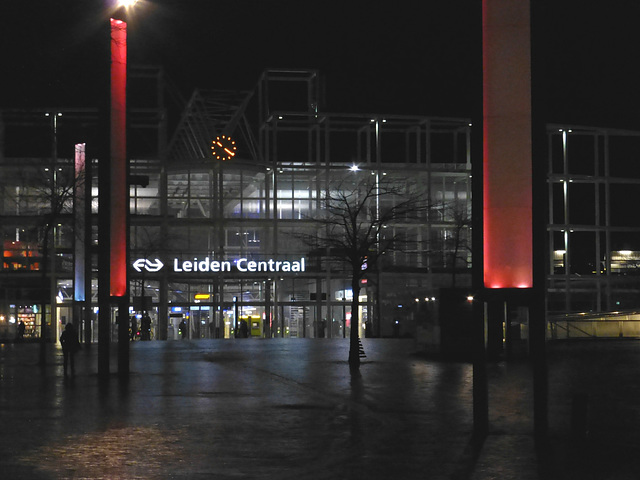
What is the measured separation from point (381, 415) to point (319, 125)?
4612cm

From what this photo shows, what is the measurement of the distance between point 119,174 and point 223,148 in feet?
111

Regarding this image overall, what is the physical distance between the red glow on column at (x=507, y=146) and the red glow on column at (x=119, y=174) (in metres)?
12.8

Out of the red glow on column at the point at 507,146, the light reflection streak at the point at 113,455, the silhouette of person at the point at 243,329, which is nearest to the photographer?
the light reflection streak at the point at 113,455

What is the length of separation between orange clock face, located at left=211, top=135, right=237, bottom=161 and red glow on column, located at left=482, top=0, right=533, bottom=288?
45.1 m

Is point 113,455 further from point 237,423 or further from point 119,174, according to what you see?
point 119,174

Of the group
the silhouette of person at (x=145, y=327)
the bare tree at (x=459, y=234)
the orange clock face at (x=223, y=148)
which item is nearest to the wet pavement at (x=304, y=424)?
the silhouette of person at (x=145, y=327)

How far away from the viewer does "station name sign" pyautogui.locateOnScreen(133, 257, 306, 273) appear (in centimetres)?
5859

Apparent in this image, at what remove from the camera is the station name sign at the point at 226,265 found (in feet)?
192

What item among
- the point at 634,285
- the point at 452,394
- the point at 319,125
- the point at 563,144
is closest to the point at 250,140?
the point at 319,125

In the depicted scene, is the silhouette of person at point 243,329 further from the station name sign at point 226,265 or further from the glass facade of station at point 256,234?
the station name sign at point 226,265

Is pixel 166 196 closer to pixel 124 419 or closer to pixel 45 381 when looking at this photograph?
pixel 45 381

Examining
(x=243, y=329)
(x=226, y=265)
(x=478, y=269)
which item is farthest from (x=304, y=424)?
(x=226, y=265)

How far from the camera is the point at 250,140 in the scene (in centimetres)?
6194

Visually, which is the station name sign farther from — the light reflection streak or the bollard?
the bollard
